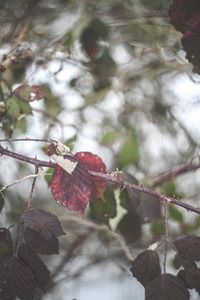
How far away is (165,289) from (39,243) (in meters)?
0.20

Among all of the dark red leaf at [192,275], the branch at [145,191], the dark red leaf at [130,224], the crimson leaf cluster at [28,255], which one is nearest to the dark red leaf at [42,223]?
the crimson leaf cluster at [28,255]

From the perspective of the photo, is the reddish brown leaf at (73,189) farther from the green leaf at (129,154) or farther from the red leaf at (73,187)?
the green leaf at (129,154)

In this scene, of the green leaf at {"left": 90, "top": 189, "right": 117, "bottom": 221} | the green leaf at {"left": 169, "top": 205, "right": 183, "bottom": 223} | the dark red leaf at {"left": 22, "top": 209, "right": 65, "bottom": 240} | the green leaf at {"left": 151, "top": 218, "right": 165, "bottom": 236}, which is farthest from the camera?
the green leaf at {"left": 169, "top": 205, "right": 183, "bottom": 223}

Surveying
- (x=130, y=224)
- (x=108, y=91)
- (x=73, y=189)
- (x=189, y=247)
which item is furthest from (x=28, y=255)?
(x=108, y=91)

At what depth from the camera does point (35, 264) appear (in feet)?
2.28

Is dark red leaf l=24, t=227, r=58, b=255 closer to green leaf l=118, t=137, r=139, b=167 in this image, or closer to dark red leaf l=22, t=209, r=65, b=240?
dark red leaf l=22, t=209, r=65, b=240

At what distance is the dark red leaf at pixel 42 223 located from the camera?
2.14ft

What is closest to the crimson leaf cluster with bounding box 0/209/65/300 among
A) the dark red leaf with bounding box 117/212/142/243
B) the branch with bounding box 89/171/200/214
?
the branch with bounding box 89/171/200/214

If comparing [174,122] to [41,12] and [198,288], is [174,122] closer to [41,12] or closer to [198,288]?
[41,12]

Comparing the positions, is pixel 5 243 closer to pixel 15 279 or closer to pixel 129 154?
pixel 15 279

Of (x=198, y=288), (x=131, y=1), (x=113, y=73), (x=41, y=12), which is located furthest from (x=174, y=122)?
(x=198, y=288)

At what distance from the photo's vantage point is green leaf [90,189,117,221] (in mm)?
912

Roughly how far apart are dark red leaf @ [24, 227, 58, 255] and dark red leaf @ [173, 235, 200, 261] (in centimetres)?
20

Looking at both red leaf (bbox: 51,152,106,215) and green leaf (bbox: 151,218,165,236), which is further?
green leaf (bbox: 151,218,165,236)
